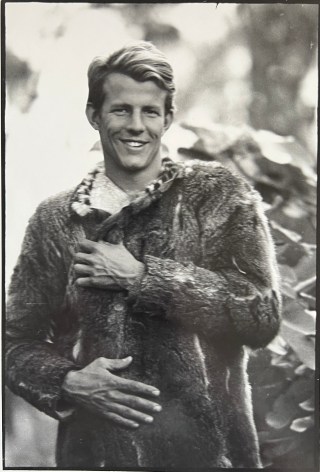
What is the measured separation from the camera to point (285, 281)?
2.34 meters

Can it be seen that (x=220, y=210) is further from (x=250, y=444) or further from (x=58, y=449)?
(x=58, y=449)

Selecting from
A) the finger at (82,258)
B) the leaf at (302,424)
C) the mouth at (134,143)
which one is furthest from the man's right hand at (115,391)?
the mouth at (134,143)

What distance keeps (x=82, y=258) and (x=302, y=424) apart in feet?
2.88

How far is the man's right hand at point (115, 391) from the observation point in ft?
7.51

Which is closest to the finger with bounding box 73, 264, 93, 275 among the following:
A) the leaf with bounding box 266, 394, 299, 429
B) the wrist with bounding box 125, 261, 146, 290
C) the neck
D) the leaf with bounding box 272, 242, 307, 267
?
the wrist with bounding box 125, 261, 146, 290

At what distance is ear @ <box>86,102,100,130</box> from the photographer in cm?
237

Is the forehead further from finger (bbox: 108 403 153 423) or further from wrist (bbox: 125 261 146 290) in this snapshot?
finger (bbox: 108 403 153 423)

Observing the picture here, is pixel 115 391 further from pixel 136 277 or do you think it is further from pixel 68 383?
pixel 136 277

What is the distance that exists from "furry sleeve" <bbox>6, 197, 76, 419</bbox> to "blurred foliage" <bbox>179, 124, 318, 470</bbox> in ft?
1.72

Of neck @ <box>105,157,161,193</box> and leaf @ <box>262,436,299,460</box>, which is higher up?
neck @ <box>105,157,161,193</box>

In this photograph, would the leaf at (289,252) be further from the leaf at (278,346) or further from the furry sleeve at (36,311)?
the furry sleeve at (36,311)

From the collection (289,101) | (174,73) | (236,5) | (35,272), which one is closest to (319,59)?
(289,101)

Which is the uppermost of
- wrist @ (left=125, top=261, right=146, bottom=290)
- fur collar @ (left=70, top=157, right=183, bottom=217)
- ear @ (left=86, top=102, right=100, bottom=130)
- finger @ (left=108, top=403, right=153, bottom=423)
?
ear @ (left=86, top=102, right=100, bottom=130)

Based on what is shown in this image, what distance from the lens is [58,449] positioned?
7.71ft
